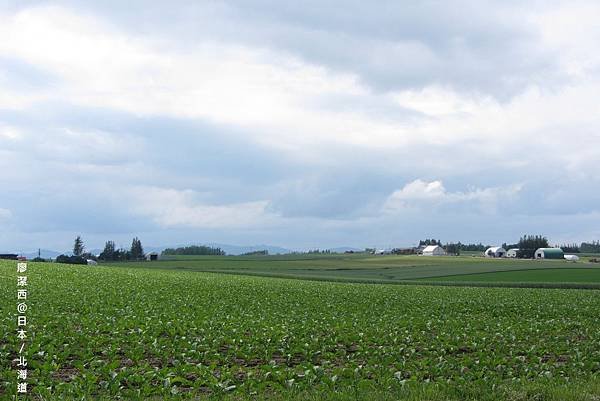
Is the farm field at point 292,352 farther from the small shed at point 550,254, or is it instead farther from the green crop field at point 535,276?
the small shed at point 550,254

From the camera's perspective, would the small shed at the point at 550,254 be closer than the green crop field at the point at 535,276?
No

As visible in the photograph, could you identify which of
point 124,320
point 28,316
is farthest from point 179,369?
point 28,316

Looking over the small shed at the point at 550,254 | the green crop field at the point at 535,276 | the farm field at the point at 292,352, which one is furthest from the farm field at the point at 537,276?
the small shed at the point at 550,254

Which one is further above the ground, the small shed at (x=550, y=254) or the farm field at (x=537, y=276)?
the small shed at (x=550, y=254)

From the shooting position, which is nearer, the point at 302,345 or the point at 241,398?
the point at 241,398

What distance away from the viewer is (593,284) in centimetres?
7388

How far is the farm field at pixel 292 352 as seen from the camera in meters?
12.7

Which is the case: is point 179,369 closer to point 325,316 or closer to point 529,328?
point 325,316

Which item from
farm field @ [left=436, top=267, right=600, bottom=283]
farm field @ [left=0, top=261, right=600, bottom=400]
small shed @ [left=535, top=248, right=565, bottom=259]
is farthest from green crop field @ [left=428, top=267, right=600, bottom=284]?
small shed @ [left=535, top=248, right=565, bottom=259]

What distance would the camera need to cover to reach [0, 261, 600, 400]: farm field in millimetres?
12742

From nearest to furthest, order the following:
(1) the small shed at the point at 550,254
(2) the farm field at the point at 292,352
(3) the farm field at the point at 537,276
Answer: (2) the farm field at the point at 292,352 → (3) the farm field at the point at 537,276 → (1) the small shed at the point at 550,254

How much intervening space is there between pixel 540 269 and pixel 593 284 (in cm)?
3429

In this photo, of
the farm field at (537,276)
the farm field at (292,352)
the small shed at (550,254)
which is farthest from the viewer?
the small shed at (550,254)

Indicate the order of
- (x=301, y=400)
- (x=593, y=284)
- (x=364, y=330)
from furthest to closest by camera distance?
(x=593, y=284) < (x=364, y=330) < (x=301, y=400)
